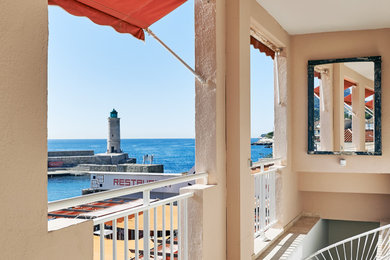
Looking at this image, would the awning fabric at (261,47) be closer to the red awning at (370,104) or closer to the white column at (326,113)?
the white column at (326,113)

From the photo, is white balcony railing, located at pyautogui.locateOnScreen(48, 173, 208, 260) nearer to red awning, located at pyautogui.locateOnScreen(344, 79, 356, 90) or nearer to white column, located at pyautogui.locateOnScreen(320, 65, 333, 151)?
white column, located at pyautogui.locateOnScreen(320, 65, 333, 151)

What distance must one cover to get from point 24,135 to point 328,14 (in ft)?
14.1

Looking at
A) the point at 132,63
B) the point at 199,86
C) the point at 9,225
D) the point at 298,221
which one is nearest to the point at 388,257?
the point at 199,86

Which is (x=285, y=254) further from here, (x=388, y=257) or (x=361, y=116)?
(x=361, y=116)

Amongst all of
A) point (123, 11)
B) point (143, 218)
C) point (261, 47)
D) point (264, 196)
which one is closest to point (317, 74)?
point (261, 47)

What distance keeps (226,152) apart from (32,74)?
2.16m

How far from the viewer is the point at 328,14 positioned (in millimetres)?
4914

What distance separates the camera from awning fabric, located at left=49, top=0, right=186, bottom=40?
7.82 ft

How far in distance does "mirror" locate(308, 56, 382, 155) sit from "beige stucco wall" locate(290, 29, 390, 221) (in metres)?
0.09

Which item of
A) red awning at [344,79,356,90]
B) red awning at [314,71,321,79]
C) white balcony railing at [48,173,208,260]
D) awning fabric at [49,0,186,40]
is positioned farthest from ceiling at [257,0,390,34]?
white balcony railing at [48,173,208,260]

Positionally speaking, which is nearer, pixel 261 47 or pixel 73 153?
pixel 261 47

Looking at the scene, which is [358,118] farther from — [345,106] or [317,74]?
[317,74]

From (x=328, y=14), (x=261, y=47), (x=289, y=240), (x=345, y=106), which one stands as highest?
(x=328, y=14)

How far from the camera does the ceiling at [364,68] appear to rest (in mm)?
5590
